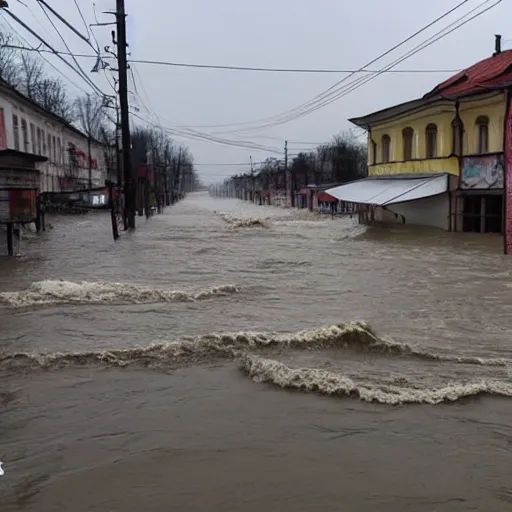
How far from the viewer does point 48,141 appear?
48.5 meters

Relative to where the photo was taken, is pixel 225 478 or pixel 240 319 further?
pixel 240 319

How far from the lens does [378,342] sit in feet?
25.9

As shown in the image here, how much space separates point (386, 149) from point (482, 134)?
788cm

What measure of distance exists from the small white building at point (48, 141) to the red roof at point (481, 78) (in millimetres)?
19597

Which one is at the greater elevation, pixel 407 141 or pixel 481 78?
pixel 481 78

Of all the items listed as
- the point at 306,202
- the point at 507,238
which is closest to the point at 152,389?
the point at 507,238

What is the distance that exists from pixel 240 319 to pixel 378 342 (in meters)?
2.25

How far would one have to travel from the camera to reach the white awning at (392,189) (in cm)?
2609

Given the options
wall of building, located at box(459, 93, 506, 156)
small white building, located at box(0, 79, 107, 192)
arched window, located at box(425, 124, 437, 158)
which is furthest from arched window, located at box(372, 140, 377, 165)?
small white building, located at box(0, 79, 107, 192)

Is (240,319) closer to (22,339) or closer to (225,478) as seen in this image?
(22,339)

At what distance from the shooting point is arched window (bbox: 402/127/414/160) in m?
30.2

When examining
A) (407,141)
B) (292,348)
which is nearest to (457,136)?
(407,141)

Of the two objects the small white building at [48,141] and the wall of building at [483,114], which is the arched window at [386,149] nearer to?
the wall of building at [483,114]

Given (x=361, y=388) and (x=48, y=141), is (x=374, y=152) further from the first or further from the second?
(x=361, y=388)
